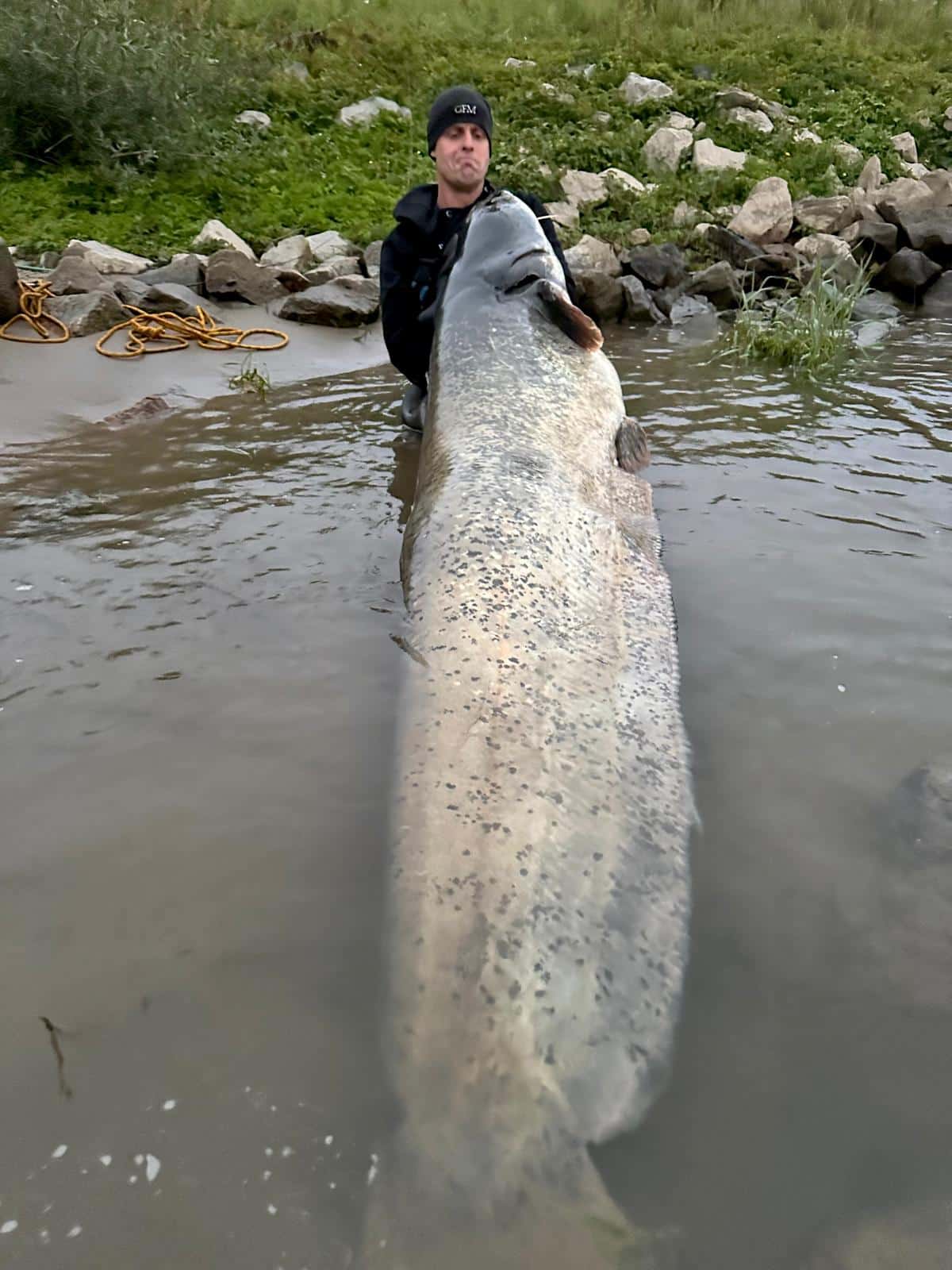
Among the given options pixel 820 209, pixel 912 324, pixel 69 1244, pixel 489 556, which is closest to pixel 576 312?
pixel 489 556

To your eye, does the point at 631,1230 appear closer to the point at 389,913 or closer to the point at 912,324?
the point at 389,913

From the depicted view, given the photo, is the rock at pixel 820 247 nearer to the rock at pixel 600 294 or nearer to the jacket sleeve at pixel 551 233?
the rock at pixel 600 294

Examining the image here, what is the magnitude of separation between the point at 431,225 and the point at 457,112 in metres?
0.56

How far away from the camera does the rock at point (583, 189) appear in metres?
10.7

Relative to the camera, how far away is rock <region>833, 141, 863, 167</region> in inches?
474

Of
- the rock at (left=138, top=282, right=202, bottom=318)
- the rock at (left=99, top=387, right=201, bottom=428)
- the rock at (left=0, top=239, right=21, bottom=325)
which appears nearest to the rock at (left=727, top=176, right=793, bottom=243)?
the rock at (left=138, top=282, right=202, bottom=318)

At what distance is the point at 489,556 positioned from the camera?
2.65m

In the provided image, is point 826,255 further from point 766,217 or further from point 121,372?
point 121,372

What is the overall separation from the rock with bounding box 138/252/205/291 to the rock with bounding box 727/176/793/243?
18.4ft

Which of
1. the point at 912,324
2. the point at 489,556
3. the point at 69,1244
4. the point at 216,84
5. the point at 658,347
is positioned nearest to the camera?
the point at 69,1244

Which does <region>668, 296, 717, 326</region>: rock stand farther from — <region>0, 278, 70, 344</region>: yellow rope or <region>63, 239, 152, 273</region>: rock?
<region>0, 278, 70, 344</region>: yellow rope

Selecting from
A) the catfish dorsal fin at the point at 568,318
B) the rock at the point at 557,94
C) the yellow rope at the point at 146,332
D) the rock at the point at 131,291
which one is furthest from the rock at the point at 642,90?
the catfish dorsal fin at the point at 568,318

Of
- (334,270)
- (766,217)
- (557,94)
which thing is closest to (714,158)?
(766,217)

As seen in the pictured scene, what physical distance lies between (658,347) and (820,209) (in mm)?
4131
